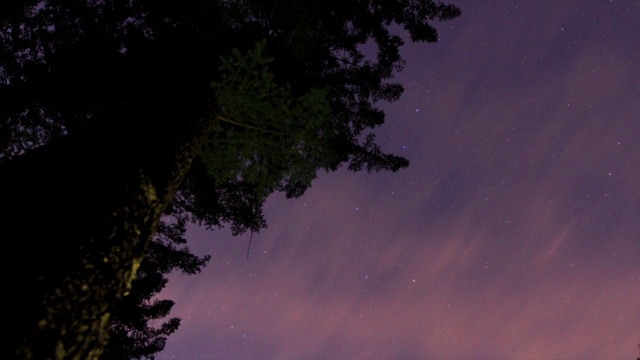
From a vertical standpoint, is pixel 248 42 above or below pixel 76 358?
above

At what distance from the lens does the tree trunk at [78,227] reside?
6.10ft

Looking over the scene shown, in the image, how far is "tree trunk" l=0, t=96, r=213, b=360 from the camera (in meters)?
1.86

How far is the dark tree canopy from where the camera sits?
2206 mm

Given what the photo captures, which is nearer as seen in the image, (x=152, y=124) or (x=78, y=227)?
(x=78, y=227)

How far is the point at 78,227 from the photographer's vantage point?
221 cm

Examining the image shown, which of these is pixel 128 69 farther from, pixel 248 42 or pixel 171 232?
pixel 171 232

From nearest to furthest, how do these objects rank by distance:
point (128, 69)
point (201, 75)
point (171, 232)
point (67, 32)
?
point (201, 75)
point (128, 69)
point (67, 32)
point (171, 232)

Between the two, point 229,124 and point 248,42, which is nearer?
point 229,124

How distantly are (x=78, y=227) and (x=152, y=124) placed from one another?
4.66 ft

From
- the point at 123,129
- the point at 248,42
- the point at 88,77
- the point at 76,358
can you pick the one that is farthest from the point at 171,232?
the point at 76,358

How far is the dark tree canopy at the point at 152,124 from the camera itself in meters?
2.21

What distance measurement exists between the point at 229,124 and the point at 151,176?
287cm

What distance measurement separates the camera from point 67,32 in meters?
8.16

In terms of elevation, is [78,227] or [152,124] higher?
[152,124]
